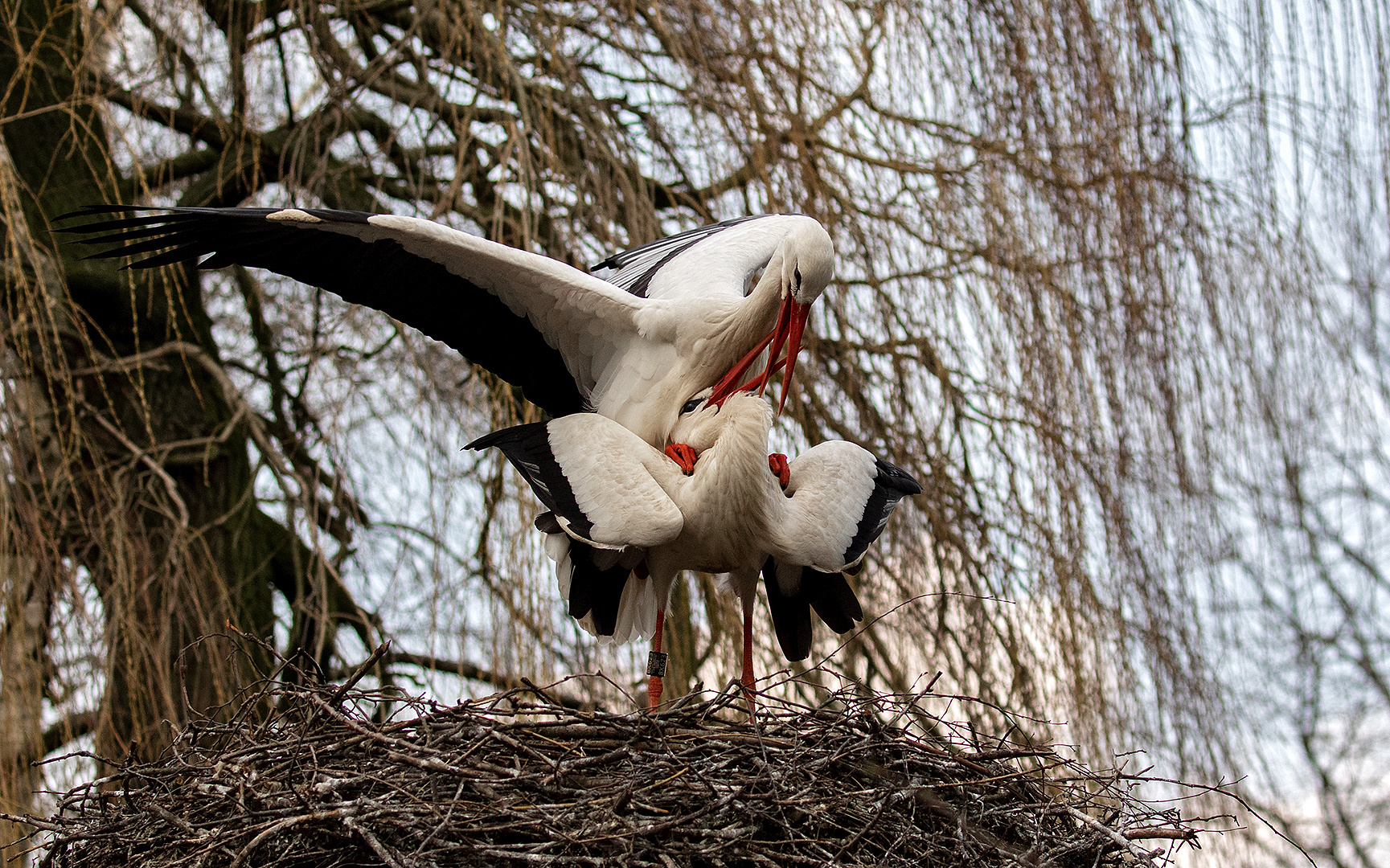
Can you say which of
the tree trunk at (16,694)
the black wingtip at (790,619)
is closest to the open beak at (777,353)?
the black wingtip at (790,619)

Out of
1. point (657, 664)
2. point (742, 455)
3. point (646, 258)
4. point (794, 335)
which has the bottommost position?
point (657, 664)

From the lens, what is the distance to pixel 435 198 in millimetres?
4043

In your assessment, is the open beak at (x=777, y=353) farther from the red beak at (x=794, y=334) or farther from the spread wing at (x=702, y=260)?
the spread wing at (x=702, y=260)

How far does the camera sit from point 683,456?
3004mm

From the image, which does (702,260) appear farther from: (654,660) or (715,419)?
(654,660)

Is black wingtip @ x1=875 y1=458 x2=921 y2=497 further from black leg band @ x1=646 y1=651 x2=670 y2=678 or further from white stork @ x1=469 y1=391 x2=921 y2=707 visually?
black leg band @ x1=646 y1=651 x2=670 y2=678

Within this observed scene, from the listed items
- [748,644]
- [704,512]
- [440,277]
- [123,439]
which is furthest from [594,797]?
[123,439]

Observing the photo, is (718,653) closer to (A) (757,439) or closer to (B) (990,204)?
(A) (757,439)

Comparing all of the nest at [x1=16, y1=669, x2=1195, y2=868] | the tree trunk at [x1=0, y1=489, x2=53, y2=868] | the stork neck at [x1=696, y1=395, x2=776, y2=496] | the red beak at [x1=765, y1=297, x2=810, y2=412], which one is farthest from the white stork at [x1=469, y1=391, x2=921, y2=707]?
the tree trunk at [x1=0, y1=489, x2=53, y2=868]

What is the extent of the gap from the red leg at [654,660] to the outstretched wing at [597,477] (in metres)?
0.39

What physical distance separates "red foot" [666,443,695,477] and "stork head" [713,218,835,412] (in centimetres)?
23

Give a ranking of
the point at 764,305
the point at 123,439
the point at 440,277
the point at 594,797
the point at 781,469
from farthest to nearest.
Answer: the point at 123,439, the point at 440,277, the point at 781,469, the point at 764,305, the point at 594,797

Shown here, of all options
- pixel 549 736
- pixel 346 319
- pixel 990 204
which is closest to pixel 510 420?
pixel 346 319

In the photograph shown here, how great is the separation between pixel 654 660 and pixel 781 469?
57 cm
